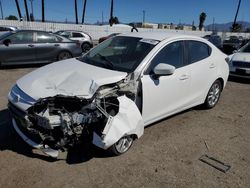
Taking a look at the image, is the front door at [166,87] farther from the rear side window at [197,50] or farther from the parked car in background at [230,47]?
the parked car in background at [230,47]

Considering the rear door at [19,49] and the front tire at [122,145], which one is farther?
the rear door at [19,49]

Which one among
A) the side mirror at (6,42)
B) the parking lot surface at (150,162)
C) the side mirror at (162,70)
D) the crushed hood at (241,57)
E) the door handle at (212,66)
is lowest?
the parking lot surface at (150,162)

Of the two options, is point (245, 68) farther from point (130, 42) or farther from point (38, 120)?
point (38, 120)

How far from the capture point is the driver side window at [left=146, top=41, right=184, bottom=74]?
391 cm

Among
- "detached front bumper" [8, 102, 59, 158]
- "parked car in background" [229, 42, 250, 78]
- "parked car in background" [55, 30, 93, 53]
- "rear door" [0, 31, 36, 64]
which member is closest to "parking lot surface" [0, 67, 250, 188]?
"detached front bumper" [8, 102, 59, 158]

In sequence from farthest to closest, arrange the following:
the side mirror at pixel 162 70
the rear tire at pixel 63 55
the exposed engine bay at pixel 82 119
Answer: the rear tire at pixel 63 55 < the side mirror at pixel 162 70 < the exposed engine bay at pixel 82 119

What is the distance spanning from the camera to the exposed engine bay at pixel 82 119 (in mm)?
3002

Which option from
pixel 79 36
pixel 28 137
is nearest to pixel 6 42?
pixel 28 137

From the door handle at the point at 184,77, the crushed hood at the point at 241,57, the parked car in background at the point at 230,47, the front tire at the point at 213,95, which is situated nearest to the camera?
the door handle at the point at 184,77

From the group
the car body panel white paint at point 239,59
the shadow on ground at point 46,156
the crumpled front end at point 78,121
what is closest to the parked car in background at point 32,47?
the shadow on ground at point 46,156

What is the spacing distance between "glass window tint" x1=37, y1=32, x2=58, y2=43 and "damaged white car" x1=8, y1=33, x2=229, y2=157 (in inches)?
232

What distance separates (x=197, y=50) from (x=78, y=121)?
9.64 ft

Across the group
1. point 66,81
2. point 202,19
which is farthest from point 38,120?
point 202,19

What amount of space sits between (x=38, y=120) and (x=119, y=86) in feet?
3.91
